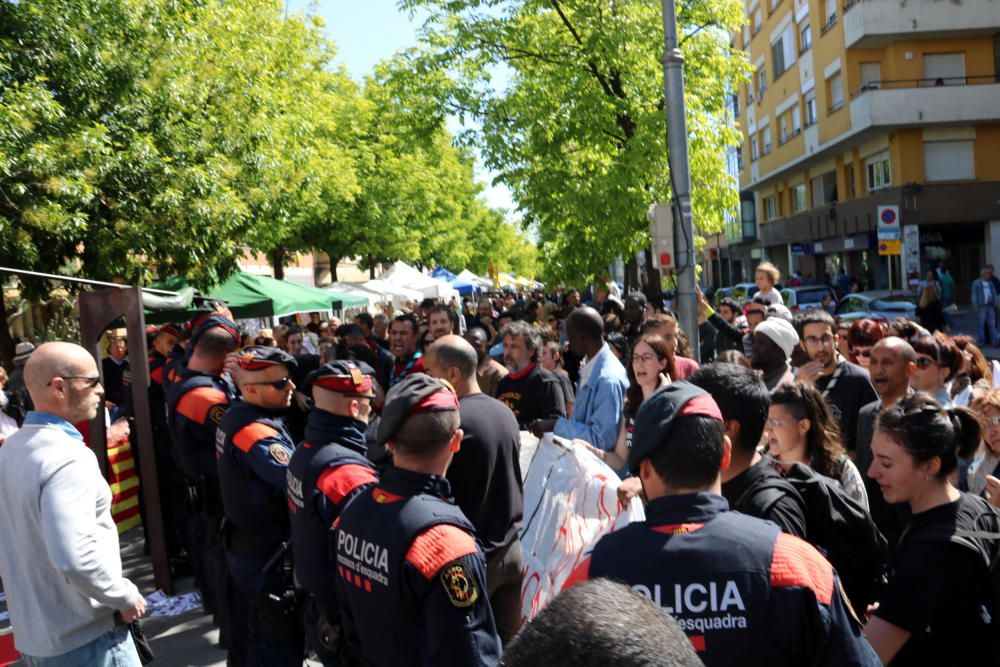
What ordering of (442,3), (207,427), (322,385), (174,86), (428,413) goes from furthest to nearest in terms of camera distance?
1. (442,3)
2. (174,86)
3. (207,427)
4. (322,385)
5. (428,413)

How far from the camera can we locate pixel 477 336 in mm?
8688

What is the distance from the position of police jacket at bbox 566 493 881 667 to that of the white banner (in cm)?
180

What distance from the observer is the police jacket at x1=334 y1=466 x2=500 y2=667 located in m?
2.86

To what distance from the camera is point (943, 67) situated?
104 feet

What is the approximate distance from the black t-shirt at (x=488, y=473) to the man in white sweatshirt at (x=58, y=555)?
1.51 metres

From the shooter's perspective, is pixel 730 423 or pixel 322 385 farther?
pixel 322 385

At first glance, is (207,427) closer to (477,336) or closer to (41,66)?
(477,336)

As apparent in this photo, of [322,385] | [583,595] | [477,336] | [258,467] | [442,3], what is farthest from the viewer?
[442,3]

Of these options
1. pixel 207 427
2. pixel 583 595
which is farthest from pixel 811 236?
pixel 583 595

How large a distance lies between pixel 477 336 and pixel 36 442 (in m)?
5.32

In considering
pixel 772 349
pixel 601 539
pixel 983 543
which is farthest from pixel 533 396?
pixel 601 539

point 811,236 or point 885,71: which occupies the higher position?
point 885,71

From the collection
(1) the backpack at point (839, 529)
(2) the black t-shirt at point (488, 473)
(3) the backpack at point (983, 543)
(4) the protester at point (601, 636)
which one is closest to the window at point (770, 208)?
(2) the black t-shirt at point (488, 473)

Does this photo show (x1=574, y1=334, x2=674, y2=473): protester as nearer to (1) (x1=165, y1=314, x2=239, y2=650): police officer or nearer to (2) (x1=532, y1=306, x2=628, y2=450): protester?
(2) (x1=532, y1=306, x2=628, y2=450): protester
